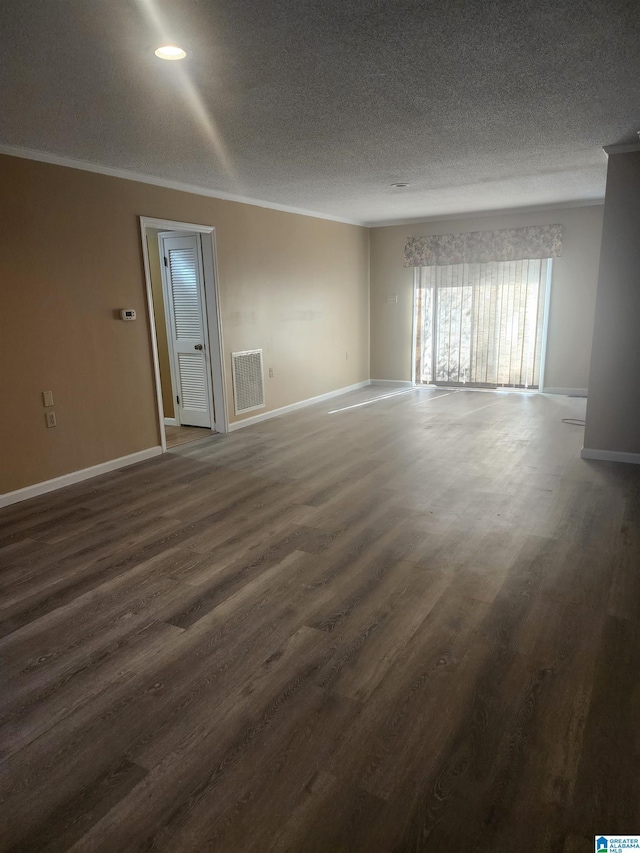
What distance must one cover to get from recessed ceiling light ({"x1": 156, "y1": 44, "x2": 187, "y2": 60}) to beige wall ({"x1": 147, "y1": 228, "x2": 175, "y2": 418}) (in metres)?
3.95

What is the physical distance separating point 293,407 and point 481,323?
9.87ft

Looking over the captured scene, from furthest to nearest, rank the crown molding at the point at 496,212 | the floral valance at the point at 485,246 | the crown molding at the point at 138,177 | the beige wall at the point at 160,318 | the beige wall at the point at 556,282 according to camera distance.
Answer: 1. the floral valance at the point at 485,246
2. the beige wall at the point at 556,282
3. the crown molding at the point at 496,212
4. the beige wall at the point at 160,318
5. the crown molding at the point at 138,177

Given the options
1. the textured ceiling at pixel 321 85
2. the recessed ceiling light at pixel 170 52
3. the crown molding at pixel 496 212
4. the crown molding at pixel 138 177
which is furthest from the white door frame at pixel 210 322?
the crown molding at pixel 496 212

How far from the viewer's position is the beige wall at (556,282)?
23.1 feet

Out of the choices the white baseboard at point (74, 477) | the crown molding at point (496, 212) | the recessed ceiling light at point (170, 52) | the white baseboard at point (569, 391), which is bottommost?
the white baseboard at point (74, 477)

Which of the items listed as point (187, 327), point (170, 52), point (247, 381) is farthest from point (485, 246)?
point (170, 52)

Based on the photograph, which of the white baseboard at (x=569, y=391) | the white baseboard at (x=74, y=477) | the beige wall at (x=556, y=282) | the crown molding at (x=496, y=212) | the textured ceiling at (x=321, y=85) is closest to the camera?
the textured ceiling at (x=321, y=85)

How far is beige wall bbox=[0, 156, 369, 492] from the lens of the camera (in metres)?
3.92

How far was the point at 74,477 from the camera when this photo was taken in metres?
4.46

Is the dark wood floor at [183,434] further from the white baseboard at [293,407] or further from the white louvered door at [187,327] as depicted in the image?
the white baseboard at [293,407]

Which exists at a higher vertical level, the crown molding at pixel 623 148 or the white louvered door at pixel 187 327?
the crown molding at pixel 623 148

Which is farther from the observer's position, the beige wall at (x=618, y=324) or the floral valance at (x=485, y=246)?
the floral valance at (x=485, y=246)

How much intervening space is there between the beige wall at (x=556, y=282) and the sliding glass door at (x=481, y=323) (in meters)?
0.17

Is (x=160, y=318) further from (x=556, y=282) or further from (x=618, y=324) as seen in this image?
(x=556, y=282)
